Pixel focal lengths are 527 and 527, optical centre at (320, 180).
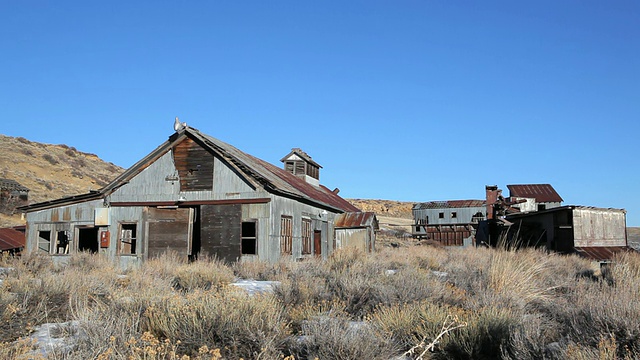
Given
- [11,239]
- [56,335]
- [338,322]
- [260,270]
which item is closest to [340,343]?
[338,322]

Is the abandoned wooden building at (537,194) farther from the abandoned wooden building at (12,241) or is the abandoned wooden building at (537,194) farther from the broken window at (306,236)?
the abandoned wooden building at (12,241)

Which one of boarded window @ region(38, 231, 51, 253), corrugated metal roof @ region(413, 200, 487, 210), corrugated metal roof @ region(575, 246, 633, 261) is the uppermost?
corrugated metal roof @ region(413, 200, 487, 210)

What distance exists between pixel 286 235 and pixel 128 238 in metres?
6.31

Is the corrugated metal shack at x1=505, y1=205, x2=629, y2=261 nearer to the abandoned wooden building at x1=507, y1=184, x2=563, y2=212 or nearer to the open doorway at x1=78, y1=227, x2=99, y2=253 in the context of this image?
the open doorway at x1=78, y1=227, x2=99, y2=253

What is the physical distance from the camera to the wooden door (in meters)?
23.2

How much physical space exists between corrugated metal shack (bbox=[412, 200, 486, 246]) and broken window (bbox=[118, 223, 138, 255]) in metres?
34.2

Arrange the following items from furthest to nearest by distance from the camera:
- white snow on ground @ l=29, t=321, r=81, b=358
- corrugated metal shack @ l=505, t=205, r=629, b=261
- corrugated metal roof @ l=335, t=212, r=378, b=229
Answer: corrugated metal roof @ l=335, t=212, r=378, b=229
corrugated metal shack @ l=505, t=205, r=629, b=261
white snow on ground @ l=29, t=321, r=81, b=358

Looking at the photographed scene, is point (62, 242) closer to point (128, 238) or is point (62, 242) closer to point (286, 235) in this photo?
point (128, 238)

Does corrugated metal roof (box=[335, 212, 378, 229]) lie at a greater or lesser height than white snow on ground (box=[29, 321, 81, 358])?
greater

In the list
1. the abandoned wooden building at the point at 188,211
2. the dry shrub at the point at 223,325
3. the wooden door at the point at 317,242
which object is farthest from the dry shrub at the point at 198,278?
the wooden door at the point at 317,242

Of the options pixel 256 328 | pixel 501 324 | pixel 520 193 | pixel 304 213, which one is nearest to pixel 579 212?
pixel 304 213

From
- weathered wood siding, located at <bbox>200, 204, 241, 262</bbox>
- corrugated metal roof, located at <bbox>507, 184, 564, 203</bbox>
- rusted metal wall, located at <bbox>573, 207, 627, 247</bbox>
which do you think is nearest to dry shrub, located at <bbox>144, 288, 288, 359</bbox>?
weathered wood siding, located at <bbox>200, 204, 241, 262</bbox>

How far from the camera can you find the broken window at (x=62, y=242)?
70.0ft

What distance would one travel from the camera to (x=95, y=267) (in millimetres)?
13789
